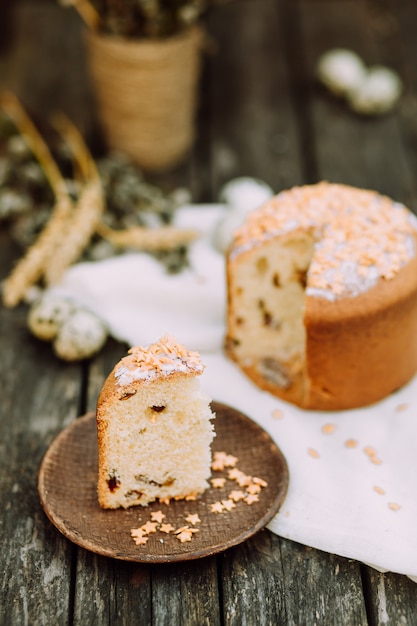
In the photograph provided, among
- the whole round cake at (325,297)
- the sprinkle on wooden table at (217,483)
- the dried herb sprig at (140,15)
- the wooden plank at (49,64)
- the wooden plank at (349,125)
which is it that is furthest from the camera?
the wooden plank at (49,64)

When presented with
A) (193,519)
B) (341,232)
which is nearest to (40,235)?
(341,232)

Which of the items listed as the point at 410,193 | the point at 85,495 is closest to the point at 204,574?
the point at 85,495


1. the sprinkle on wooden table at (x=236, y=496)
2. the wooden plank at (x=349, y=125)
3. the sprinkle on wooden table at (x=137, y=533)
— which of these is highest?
the sprinkle on wooden table at (x=137, y=533)

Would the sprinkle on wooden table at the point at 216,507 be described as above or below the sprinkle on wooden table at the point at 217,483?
above

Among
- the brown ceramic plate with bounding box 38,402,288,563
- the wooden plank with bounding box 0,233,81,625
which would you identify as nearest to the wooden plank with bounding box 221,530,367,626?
the brown ceramic plate with bounding box 38,402,288,563

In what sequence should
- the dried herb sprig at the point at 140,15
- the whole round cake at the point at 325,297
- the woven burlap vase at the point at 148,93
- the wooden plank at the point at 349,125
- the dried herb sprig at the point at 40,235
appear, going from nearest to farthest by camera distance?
the whole round cake at the point at 325,297 < the dried herb sprig at the point at 40,235 < the dried herb sprig at the point at 140,15 < the woven burlap vase at the point at 148,93 < the wooden plank at the point at 349,125

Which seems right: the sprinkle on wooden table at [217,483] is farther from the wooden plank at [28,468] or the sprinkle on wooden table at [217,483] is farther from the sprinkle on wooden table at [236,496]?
the wooden plank at [28,468]

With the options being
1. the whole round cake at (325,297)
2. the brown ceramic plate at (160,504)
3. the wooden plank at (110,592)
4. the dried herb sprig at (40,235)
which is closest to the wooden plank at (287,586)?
the brown ceramic plate at (160,504)
